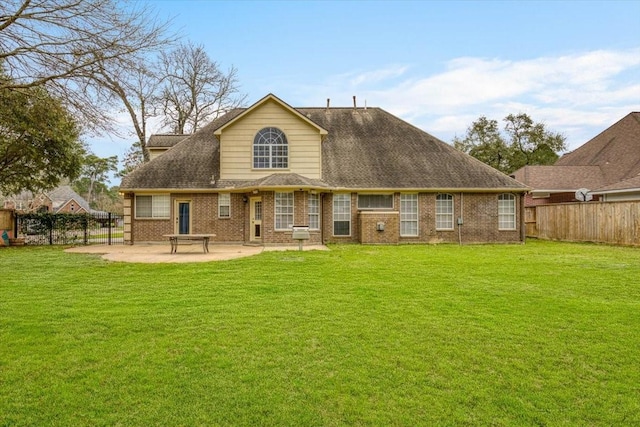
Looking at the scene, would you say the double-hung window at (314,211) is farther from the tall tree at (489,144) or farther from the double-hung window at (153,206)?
the tall tree at (489,144)

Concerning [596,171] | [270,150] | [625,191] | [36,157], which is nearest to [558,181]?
[596,171]

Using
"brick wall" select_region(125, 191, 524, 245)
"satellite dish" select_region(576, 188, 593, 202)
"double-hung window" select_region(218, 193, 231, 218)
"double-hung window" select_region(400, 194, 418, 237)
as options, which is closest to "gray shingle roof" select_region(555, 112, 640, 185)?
→ "satellite dish" select_region(576, 188, 593, 202)

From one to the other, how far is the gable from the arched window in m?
0.18

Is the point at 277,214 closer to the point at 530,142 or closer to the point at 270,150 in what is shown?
the point at 270,150

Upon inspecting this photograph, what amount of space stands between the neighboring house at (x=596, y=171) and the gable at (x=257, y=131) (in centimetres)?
1537

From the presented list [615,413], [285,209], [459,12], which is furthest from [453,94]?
[615,413]

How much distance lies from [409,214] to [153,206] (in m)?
12.0

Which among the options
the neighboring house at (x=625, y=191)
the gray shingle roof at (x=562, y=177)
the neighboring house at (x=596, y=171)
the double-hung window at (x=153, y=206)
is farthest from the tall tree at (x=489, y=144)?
the double-hung window at (x=153, y=206)

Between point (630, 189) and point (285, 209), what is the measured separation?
1710 cm

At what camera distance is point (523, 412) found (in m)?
3.16

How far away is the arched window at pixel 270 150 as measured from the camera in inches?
725

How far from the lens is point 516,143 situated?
40562 mm

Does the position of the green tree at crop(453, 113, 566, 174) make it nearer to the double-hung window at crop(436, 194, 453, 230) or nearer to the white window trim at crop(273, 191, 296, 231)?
the double-hung window at crop(436, 194, 453, 230)

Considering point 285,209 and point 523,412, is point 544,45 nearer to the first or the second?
point 285,209
